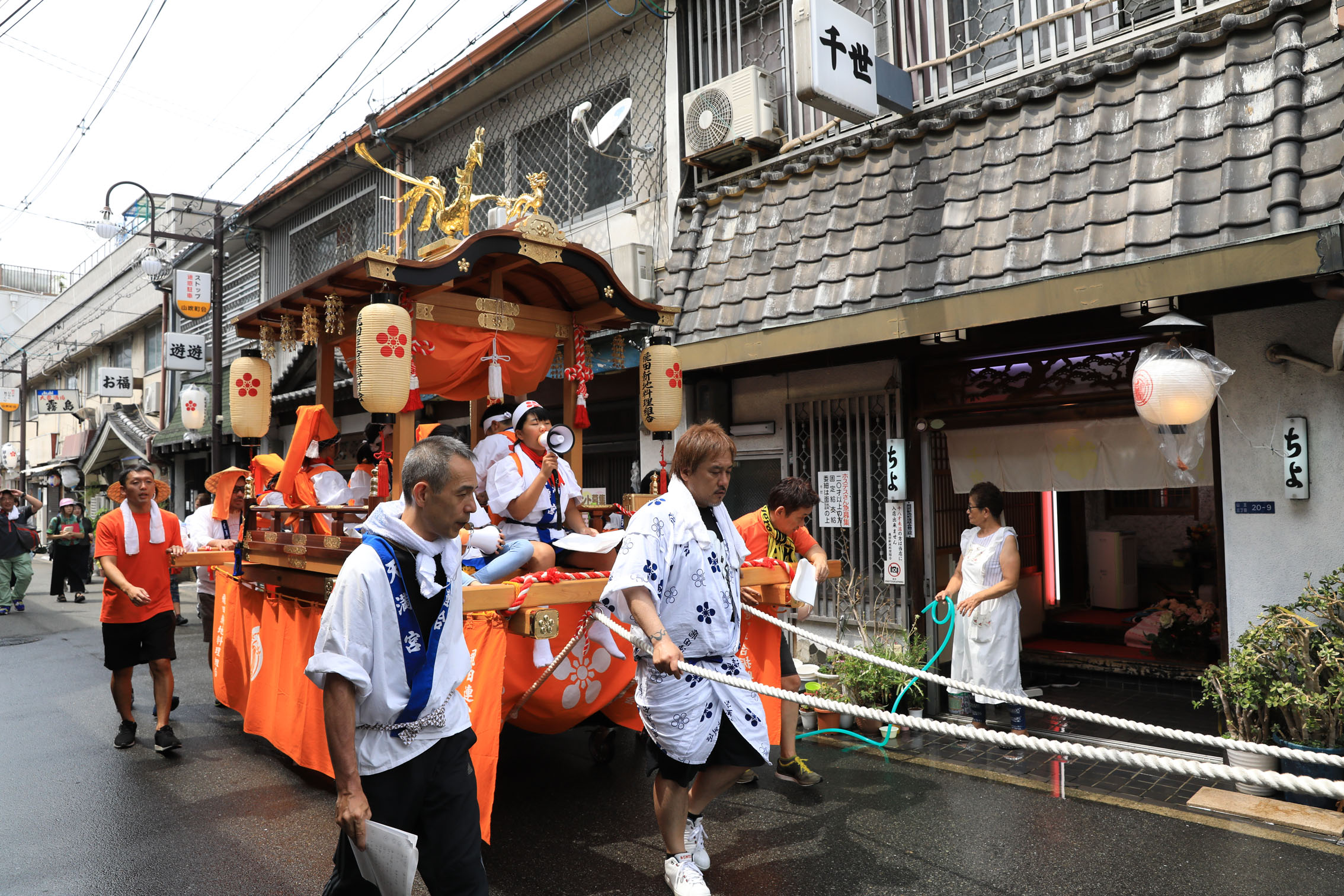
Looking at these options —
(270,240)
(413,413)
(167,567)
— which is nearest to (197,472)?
(270,240)

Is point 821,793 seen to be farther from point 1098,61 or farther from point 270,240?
point 270,240

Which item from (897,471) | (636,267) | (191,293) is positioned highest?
(191,293)

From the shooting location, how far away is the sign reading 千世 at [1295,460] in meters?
6.02

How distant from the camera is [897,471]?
8352 millimetres

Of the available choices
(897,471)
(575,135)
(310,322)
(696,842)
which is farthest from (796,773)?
(575,135)

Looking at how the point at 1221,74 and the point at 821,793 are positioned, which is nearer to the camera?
the point at 821,793

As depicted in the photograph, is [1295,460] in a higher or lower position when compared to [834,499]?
higher

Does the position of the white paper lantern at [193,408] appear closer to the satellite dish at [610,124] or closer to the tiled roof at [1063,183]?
the satellite dish at [610,124]

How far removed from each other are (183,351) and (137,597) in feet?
47.5

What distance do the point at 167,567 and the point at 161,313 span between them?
22.0m

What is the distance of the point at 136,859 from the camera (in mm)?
4949

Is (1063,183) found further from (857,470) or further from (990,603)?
(990,603)

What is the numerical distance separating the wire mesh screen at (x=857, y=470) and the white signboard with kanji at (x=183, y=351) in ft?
50.9

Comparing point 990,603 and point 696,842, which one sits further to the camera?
point 990,603
